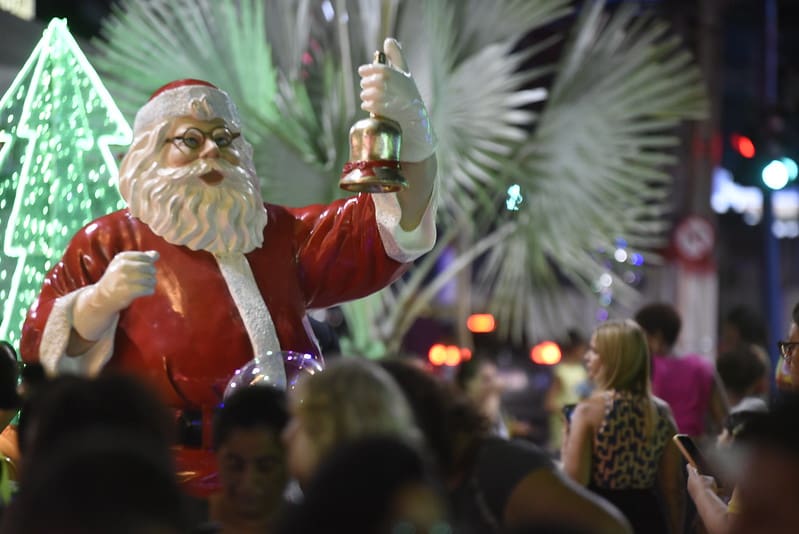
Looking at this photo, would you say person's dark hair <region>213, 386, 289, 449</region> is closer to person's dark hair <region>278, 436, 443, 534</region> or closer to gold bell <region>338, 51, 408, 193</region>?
person's dark hair <region>278, 436, 443, 534</region>

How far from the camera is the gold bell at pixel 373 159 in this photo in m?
4.82

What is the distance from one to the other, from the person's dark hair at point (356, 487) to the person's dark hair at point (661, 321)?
4.96 meters

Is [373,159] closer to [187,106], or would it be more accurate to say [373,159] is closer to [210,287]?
[210,287]

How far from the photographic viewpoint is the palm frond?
416 inches

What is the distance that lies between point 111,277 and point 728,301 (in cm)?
2403

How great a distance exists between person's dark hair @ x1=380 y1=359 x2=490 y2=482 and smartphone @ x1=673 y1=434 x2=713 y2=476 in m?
1.33

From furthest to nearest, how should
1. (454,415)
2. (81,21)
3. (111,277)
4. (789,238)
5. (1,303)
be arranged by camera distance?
(789,238) < (81,21) < (1,303) < (111,277) < (454,415)

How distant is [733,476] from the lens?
4.15 metres

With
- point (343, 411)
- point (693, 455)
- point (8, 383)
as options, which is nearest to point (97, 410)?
point (343, 411)

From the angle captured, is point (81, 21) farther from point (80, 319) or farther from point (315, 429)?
point (315, 429)

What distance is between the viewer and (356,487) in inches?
91.8

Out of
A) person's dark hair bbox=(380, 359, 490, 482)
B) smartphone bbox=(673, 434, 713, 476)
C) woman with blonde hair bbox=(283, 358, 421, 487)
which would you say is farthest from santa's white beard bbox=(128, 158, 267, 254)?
woman with blonde hair bbox=(283, 358, 421, 487)

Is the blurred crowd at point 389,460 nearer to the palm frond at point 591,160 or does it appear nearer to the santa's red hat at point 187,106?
the santa's red hat at point 187,106

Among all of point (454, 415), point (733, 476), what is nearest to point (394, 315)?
point (733, 476)
